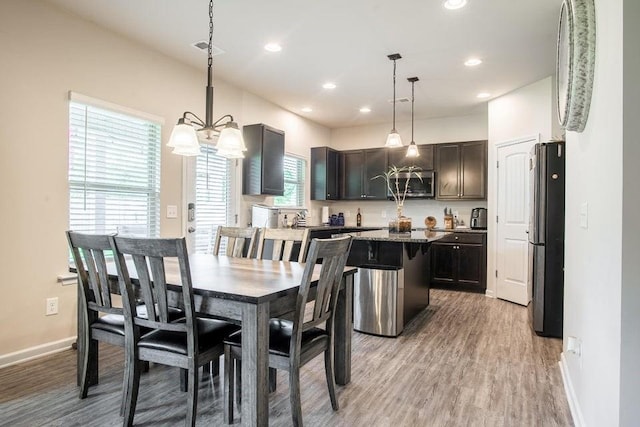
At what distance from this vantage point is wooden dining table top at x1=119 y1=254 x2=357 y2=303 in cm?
166

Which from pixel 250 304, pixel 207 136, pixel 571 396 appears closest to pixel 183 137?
pixel 207 136

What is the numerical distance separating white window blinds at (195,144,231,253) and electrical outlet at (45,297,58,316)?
4.81 feet

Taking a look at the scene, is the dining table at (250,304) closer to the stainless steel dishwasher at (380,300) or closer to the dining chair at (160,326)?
the dining chair at (160,326)

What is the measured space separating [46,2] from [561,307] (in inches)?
195

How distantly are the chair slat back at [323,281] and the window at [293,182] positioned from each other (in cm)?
375

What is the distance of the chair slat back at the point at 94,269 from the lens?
6.36ft

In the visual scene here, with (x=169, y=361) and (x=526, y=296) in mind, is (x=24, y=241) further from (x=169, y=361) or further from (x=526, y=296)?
(x=526, y=296)

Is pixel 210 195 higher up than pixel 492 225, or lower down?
higher up

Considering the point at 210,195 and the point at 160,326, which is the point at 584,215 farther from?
the point at 210,195

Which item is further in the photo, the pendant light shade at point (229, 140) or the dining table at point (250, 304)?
the pendant light shade at point (229, 140)

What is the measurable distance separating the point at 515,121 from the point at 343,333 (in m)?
3.86

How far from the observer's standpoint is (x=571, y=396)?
7.13ft

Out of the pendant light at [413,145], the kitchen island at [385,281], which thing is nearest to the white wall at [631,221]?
the kitchen island at [385,281]

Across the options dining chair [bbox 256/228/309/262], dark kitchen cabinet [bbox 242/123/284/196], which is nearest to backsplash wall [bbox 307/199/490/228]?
dark kitchen cabinet [bbox 242/123/284/196]
